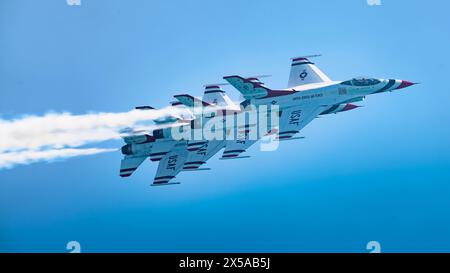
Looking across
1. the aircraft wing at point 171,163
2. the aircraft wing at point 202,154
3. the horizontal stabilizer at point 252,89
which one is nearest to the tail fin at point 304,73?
the horizontal stabilizer at point 252,89

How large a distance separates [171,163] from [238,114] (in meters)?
3.52

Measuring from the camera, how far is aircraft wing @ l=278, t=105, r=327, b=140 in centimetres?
3491

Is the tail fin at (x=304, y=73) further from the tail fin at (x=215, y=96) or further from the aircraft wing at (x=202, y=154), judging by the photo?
the aircraft wing at (x=202, y=154)

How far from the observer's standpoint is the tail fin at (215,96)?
122 feet

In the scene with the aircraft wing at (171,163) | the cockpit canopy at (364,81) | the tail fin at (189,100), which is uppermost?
the cockpit canopy at (364,81)

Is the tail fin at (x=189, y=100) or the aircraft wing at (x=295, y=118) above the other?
the tail fin at (x=189, y=100)

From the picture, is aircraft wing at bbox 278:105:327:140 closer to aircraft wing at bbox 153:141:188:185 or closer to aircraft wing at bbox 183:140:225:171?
aircraft wing at bbox 183:140:225:171

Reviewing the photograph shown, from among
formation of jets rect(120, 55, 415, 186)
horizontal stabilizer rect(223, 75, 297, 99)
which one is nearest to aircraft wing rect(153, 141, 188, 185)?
formation of jets rect(120, 55, 415, 186)

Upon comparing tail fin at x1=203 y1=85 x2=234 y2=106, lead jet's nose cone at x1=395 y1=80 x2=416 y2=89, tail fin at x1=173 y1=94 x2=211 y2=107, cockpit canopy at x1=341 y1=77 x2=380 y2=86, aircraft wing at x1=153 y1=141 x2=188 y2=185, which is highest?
tail fin at x1=203 y1=85 x2=234 y2=106

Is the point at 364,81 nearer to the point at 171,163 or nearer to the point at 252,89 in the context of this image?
the point at 252,89
